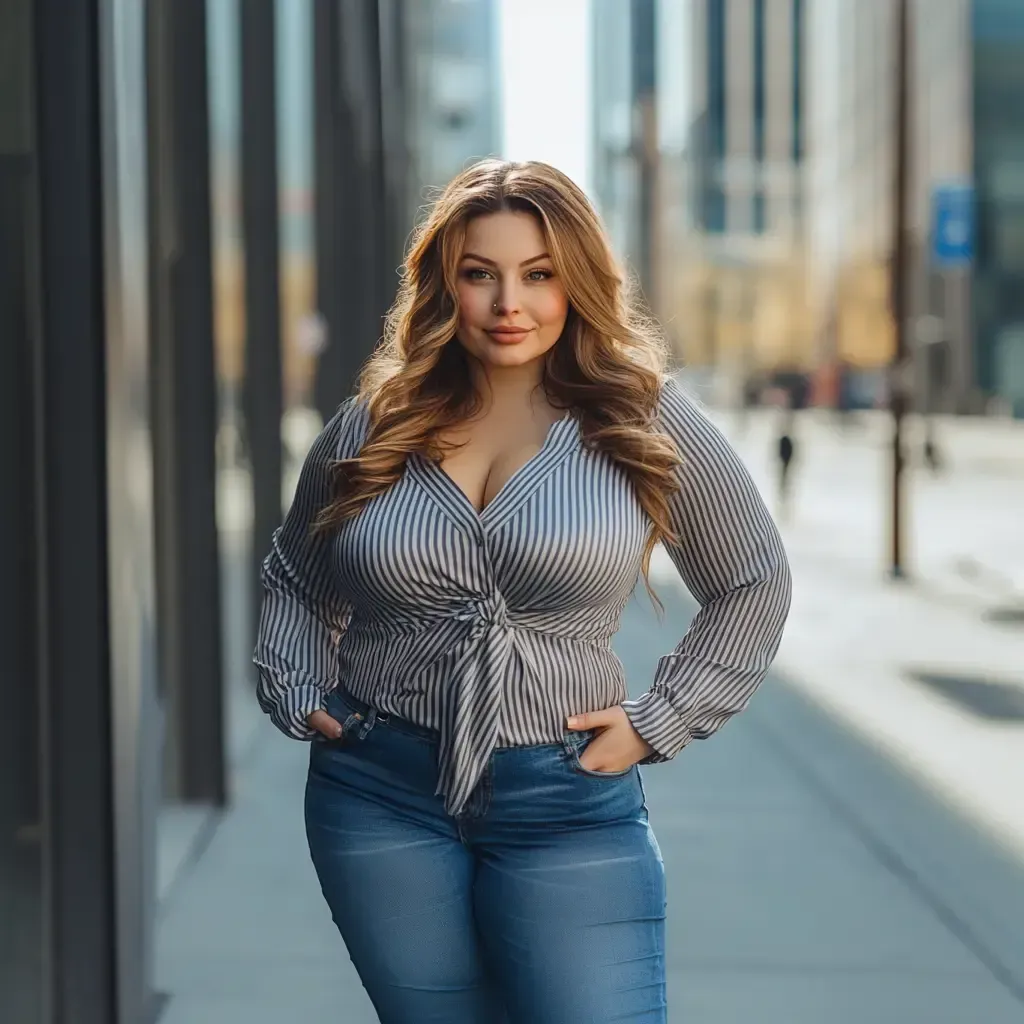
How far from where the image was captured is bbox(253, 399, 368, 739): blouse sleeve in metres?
3.14

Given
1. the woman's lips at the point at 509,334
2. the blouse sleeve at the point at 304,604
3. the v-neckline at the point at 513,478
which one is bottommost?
the blouse sleeve at the point at 304,604

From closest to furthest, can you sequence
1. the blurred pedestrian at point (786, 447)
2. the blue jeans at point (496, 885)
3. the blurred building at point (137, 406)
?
the blue jeans at point (496, 885), the blurred building at point (137, 406), the blurred pedestrian at point (786, 447)

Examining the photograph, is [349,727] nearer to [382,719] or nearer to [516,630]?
[382,719]

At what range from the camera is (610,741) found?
2924 mm

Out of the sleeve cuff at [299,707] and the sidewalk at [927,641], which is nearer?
the sleeve cuff at [299,707]

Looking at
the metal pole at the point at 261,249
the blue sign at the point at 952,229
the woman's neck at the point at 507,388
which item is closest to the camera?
the woman's neck at the point at 507,388

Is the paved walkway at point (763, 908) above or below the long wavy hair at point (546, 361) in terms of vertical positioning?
below

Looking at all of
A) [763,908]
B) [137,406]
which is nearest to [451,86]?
[763,908]

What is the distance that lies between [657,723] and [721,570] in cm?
28

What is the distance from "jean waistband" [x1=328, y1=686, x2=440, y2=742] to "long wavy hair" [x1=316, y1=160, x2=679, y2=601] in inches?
11.3

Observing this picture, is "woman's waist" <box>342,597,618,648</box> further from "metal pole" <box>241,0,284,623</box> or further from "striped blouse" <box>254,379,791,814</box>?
"metal pole" <box>241,0,284,623</box>

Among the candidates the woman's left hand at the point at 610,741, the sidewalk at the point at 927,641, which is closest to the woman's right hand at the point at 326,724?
the woman's left hand at the point at 610,741

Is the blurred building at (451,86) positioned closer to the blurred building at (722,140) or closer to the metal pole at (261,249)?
the metal pole at (261,249)

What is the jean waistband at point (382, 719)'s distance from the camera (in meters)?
2.93
